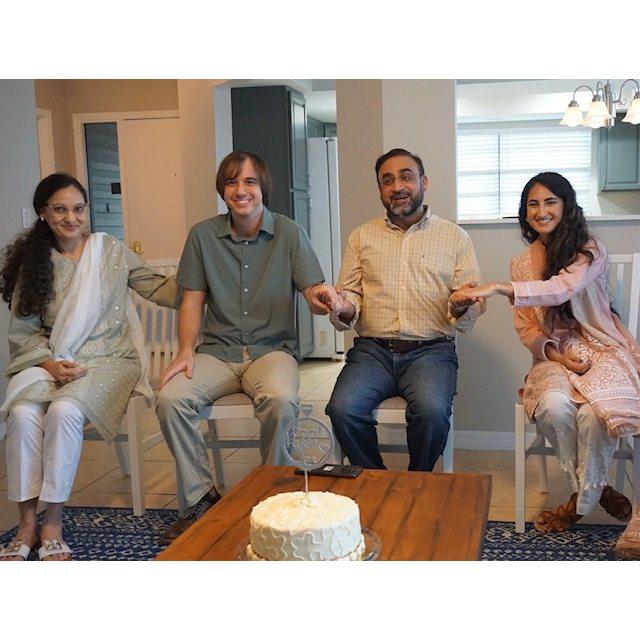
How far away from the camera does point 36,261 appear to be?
2.65 metres

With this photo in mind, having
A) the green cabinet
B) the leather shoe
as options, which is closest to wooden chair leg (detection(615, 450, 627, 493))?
the leather shoe

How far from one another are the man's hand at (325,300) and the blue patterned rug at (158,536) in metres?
0.83

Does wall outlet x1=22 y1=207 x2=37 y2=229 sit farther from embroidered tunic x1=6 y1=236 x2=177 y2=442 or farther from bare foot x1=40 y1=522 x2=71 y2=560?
bare foot x1=40 y1=522 x2=71 y2=560

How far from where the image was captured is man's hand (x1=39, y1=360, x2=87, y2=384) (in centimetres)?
255

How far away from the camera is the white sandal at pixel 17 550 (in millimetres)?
2343

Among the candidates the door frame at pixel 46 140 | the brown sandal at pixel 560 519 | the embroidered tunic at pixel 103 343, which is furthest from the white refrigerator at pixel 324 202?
the brown sandal at pixel 560 519

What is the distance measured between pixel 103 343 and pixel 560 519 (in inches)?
62.1

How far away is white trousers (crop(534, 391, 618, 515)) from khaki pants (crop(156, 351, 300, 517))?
762mm

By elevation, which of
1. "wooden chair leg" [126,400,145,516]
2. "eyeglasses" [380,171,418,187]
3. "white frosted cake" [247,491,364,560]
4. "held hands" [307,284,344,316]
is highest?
"eyeglasses" [380,171,418,187]

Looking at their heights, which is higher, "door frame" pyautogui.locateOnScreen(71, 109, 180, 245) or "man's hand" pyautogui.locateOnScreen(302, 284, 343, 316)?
"door frame" pyautogui.locateOnScreen(71, 109, 180, 245)

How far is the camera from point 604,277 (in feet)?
8.27
